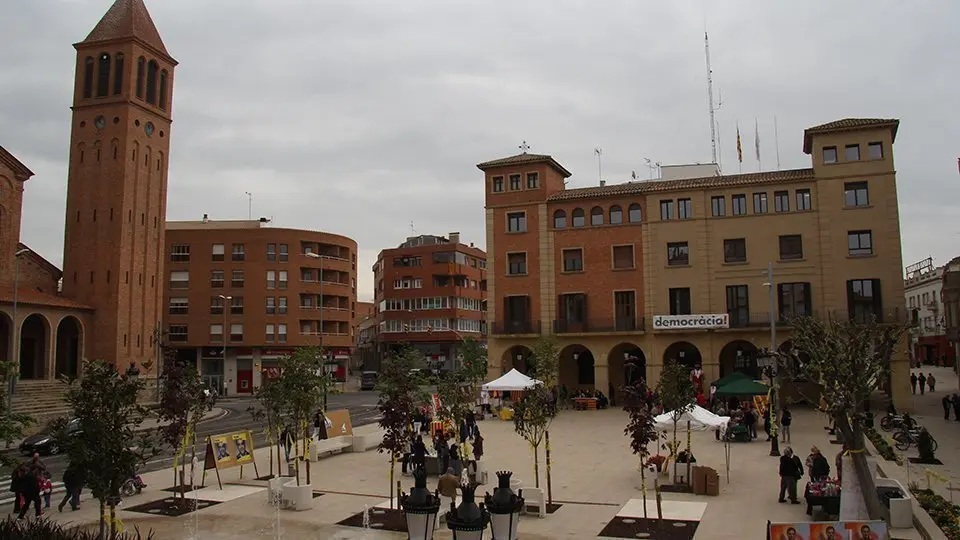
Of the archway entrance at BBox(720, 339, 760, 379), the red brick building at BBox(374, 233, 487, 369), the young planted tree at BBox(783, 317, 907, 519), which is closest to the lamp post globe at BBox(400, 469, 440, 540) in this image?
the young planted tree at BBox(783, 317, 907, 519)

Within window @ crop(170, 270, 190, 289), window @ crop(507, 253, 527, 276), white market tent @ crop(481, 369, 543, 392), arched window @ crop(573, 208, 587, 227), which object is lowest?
white market tent @ crop(481, 369, 543, 392)

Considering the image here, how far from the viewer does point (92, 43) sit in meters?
56.3

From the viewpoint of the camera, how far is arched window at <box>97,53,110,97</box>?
5588cm

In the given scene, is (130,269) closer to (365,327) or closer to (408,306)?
(408,306)

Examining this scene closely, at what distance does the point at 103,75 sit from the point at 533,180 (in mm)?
32679

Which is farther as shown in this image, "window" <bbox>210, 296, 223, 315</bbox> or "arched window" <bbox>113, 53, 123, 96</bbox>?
"window" <bbox>210, 296, 223, 315</bbox>

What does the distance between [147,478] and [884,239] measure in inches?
1526

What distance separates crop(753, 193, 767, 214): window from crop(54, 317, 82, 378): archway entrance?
150 ft

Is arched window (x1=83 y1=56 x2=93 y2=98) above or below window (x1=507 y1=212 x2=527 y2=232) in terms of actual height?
above

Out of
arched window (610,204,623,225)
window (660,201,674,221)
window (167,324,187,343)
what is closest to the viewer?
window (660,201,674,221)

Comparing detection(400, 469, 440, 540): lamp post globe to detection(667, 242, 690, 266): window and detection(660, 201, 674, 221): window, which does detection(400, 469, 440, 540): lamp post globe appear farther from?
detection(660, 201, 674, 221): window

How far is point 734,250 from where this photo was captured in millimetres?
45938

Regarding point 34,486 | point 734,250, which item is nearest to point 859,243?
point 734,250

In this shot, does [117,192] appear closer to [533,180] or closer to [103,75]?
[103,75]
